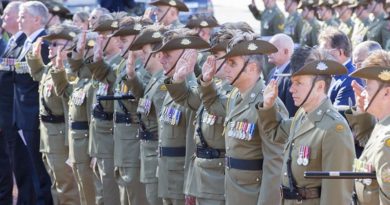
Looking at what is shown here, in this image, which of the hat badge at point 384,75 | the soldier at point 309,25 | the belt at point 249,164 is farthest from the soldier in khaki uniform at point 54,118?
the soldier at point 309,25

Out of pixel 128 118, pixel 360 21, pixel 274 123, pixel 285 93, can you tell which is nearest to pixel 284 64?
pixel 285 93

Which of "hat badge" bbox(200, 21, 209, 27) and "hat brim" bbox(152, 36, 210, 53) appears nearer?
"hat brim" bbox(152, 36, 210, 53)

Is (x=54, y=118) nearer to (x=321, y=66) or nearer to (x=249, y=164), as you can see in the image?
(x=249, y=164)

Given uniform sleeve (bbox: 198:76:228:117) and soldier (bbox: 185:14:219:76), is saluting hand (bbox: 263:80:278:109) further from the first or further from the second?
soldier (bbox: 185:14:219:76)

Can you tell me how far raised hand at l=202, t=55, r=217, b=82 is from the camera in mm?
7711

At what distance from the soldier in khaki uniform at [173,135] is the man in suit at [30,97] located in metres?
3.16

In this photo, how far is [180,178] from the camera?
8477 mm

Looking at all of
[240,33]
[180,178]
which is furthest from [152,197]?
[240,33]

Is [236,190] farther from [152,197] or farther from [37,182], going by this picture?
[37,182]

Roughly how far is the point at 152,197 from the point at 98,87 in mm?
1623

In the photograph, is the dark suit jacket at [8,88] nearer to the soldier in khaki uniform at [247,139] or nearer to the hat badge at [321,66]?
the soldier in khaki uniform at [247,139]

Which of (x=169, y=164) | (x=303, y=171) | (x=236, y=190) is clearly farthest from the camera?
(x=169, y=164)

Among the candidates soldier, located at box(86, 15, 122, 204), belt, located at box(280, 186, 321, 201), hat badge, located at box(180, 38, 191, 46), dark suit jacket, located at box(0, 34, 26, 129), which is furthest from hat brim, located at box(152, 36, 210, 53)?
dark suit jacket, located at box(0, 34, 26, 129)

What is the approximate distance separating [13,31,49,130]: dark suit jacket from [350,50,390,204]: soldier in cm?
558
